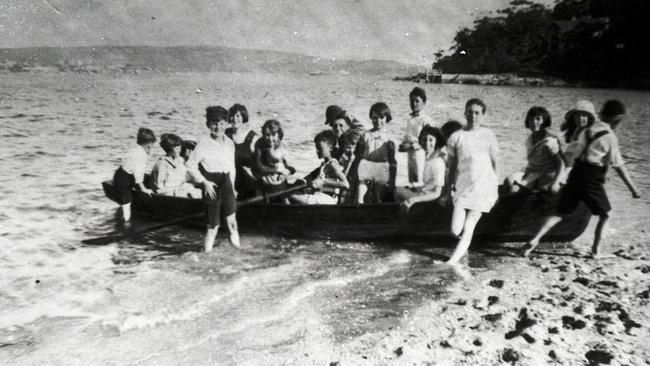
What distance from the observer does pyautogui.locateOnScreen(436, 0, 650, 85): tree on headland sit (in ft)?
115

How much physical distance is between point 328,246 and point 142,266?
2635 mm

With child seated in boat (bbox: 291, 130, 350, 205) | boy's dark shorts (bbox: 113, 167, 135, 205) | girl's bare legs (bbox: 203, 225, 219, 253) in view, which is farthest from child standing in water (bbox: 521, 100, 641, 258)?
boy's dark shorts (bbox: 113, 167, 135, 205)

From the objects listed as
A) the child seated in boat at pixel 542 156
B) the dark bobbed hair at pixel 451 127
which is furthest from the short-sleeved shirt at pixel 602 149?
the dark bobbed hair at pixel 451 127

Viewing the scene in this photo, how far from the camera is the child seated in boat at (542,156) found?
18.8 feet

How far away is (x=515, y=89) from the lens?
42062 mm

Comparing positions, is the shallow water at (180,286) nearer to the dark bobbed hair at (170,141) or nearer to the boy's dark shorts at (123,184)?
the boy's dark shorts at (123,184)

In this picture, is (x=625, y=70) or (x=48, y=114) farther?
(x=625, y=70)

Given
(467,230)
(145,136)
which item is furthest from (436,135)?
(145,136)

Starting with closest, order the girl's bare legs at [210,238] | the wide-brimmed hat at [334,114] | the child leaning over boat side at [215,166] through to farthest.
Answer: the child leaning over boat side at [215,166]
the girl's bare legs at [210,238]
the wide-brimmed hat at [334,114]

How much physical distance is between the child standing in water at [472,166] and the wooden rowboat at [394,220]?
50 centimetres

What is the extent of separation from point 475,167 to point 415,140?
1.39 m

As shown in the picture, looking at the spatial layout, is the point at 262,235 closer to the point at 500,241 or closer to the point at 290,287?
the point at 290,287

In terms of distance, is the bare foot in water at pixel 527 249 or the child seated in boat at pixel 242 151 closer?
the bare foot in water at pixel 527 249

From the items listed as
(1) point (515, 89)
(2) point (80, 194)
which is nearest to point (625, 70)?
(1) point (515, 89)
